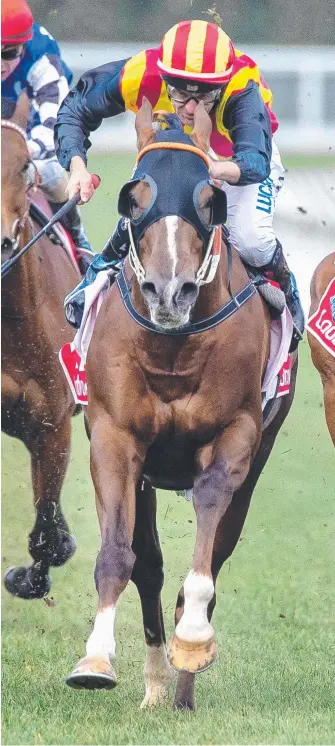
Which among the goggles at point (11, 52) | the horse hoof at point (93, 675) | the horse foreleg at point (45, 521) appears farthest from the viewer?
the horse foreleg at point (45, 521)

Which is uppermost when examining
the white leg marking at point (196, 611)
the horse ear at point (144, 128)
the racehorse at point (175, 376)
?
the horse ear at point (144, 128)

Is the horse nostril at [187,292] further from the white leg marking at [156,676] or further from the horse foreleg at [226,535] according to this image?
the white leg marking at [156,676]

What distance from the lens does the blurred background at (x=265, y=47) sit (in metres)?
7.25

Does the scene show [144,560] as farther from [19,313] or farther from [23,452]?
[23,452]

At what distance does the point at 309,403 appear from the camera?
994 cm

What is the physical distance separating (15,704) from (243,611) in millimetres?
1824

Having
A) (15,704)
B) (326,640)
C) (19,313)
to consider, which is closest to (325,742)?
(15,704)

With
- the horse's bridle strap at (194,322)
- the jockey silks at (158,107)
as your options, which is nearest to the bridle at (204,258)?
the horse's bridle strap at (194,322)

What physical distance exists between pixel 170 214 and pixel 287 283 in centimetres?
116

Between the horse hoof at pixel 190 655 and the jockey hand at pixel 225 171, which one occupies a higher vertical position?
the jockey hand at pixel 225 171

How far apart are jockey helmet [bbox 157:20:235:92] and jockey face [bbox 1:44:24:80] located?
94 cm

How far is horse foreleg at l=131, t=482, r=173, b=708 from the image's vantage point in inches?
207

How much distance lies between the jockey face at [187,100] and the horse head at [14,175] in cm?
74

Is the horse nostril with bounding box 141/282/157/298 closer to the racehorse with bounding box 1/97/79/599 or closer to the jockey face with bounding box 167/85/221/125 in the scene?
the jockey face with bounding box 167/85/221/125
